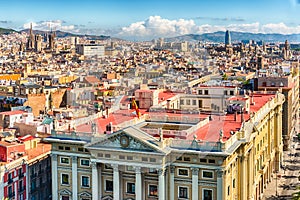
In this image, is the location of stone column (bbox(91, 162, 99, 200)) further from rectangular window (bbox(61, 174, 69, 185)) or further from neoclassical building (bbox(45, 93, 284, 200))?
rectangular window (bbox(61, 174, 69, 185))

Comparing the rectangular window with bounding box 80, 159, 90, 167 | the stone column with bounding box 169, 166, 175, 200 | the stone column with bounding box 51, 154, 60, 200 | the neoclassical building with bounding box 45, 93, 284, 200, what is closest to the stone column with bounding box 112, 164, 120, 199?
the neoclassical building with bounding box 45, 93, 284, 200

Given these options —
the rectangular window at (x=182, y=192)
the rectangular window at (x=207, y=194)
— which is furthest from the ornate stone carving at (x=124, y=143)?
the rectangular window at (x=207, y=194)

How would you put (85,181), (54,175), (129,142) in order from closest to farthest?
1. (129,142)
2. (85,181)
3. (54,175)

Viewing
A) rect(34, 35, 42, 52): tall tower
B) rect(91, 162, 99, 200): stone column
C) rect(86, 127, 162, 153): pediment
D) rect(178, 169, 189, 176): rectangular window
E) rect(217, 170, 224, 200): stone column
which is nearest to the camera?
rect(217, 170, 224, 200): stone column

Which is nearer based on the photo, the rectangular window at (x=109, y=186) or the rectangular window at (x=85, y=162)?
the rectangular window at (x=109, y=186)

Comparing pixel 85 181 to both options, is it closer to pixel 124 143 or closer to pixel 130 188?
pixel 130 188

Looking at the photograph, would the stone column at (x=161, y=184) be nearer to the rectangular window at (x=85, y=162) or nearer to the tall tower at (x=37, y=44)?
the rectangular window at (x=85, y=162)

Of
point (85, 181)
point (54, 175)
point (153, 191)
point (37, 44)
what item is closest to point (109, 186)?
point (85, 181)

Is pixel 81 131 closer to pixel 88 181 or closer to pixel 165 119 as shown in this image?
pixel 88 181

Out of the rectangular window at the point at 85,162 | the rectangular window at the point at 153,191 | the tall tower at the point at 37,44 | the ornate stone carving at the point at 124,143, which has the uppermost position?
the tall tower at the point at 37,44
